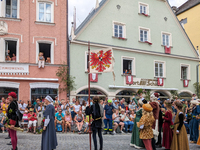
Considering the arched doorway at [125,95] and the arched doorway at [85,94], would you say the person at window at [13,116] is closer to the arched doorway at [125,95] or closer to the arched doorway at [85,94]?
the arched doorway at [85,94]

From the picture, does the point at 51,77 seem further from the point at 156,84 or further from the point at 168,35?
the point at 168,35

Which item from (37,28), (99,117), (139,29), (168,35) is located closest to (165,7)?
(168,35)

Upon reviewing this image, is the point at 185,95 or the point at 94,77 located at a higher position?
the point at 94,77

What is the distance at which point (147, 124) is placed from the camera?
7.75 meters

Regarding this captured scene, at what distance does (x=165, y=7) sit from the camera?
25.7 m

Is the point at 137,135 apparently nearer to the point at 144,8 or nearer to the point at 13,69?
the point at 13,69

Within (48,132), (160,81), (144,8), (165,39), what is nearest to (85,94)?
(160,81)

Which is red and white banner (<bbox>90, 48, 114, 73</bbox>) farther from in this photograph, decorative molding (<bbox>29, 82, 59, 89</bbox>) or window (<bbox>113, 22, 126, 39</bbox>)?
window (<bbox>113, 22, 126, 39</bbox>)

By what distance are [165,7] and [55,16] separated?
12.2 m

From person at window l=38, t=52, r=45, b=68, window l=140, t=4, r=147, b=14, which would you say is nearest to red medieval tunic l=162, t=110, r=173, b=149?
person at window l=38, t=52, r=45, b=68

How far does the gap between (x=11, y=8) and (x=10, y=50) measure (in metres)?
3.01

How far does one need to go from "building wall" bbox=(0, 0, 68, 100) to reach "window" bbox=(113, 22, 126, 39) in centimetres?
472

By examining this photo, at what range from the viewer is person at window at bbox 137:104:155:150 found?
25.3 ft

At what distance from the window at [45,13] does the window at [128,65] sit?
706 centimetres
